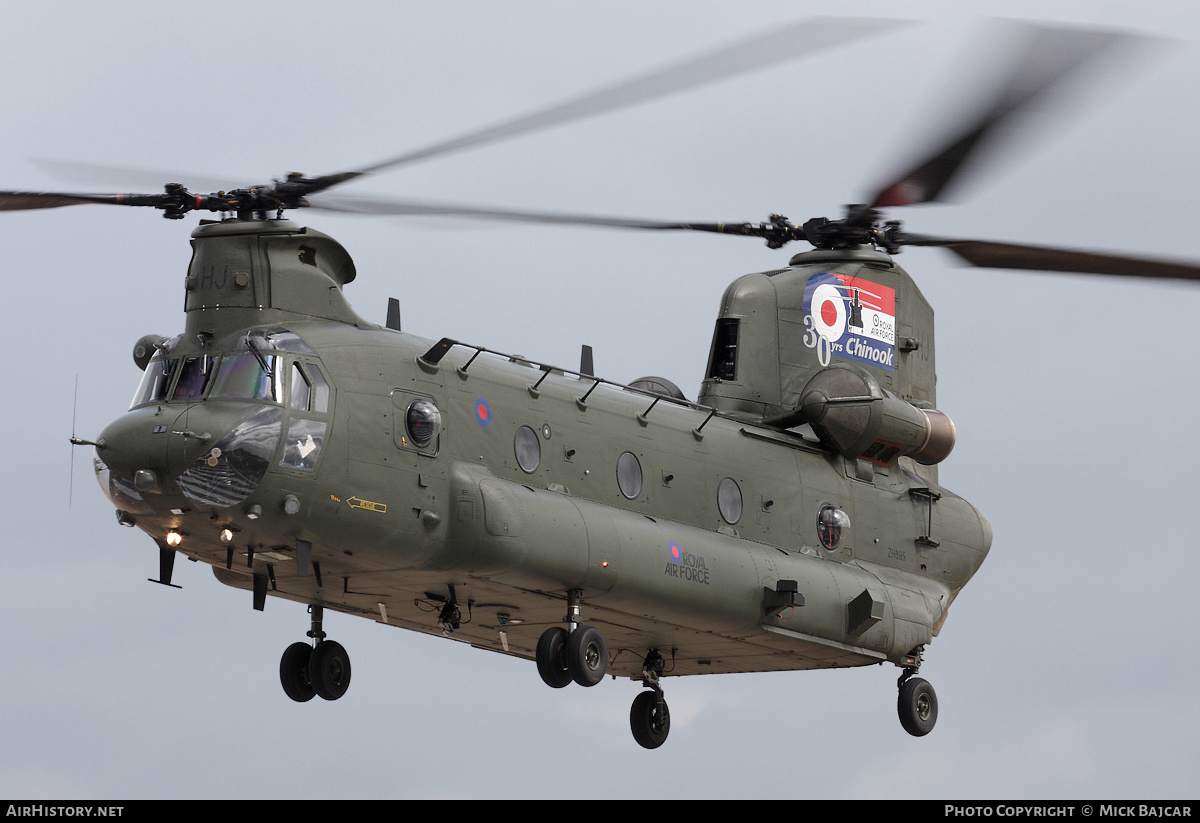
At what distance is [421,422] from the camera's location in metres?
25.1

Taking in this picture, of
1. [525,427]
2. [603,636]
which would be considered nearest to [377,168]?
[525,427]

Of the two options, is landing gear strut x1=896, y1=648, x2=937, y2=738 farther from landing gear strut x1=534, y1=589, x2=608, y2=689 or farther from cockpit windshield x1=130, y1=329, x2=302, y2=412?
cockpit windshield x1=130, y1=329, x2=302, y2=412

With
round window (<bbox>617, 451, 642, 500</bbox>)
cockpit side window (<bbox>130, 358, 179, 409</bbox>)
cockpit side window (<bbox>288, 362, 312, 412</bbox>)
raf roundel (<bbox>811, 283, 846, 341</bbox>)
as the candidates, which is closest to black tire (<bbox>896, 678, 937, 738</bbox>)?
raf roundel (<bbox>811, 283, 846, 341</bbox>)

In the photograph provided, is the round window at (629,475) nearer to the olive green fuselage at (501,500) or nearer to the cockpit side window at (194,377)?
the olive green fuselage at (501,500)

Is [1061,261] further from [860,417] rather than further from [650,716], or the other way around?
[650,716]

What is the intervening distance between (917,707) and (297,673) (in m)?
9.66

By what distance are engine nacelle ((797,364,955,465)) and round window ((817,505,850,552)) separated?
0.99m

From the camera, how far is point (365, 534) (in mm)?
24484

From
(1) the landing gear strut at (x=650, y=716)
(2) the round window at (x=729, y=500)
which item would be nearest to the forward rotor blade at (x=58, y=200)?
(2) the round window at (x=729, y=500)

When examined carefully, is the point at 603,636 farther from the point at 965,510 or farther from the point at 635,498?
the point at 965,510

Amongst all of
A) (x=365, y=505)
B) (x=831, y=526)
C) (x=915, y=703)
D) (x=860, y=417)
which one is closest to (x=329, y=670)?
(x=365, y=505)

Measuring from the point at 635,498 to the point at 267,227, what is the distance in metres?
6.09

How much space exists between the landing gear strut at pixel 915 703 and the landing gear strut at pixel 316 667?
8.81 meters

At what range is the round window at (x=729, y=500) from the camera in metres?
29.1
